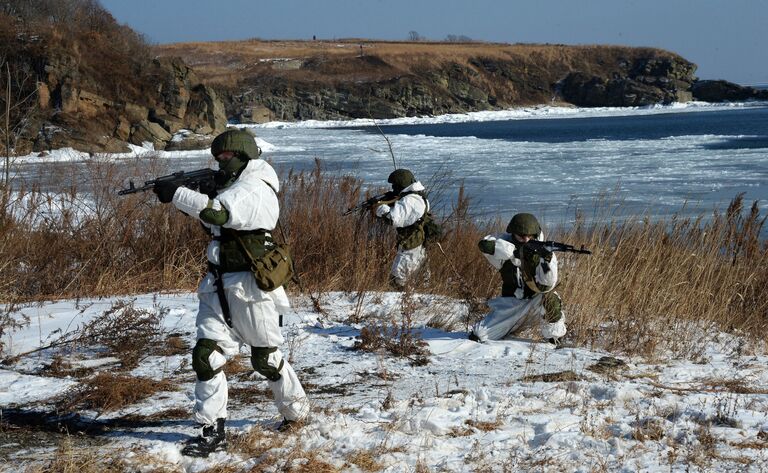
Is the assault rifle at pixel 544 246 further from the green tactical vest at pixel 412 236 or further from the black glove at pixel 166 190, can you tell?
the black glove at pixel 166 190

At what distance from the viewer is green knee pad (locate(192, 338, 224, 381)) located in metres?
3.85

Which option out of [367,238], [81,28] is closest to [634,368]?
[367,238]

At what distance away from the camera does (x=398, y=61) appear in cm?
9025

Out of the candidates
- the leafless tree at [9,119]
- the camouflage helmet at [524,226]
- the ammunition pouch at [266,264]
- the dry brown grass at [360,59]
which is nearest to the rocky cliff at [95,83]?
the leafless tree at [9,119]

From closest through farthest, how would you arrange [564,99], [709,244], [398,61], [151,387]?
[151,387] < [709,244] < [398,61] < [564,99]

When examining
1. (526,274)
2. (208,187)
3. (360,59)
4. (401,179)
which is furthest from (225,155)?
(360,59)

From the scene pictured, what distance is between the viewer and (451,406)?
459cm

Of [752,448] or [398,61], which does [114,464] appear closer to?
[752,448]

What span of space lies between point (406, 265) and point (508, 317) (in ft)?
6.89

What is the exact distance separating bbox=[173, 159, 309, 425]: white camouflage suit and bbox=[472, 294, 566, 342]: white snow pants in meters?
2.48

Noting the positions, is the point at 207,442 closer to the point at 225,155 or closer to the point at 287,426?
the point at 287,426

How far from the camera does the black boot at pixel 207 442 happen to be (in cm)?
385

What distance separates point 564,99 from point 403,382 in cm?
9534

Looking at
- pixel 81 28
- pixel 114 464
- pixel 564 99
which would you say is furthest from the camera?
pixel 564 99
